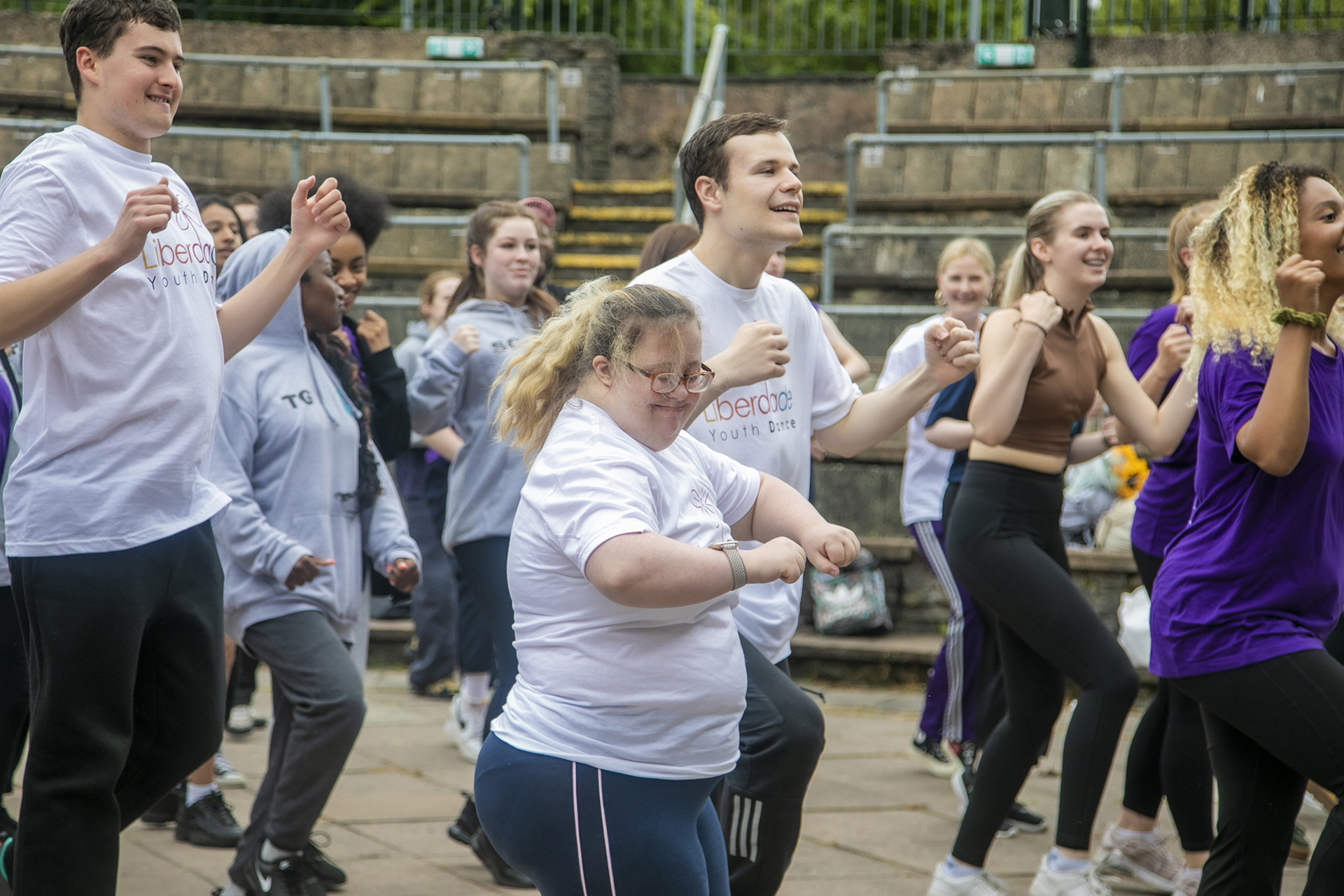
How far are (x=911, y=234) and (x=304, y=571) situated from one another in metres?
6.34

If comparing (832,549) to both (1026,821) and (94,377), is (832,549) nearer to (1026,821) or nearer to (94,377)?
(94,377)

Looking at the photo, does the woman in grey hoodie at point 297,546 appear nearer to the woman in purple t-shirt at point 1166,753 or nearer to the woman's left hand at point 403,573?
the woman's left hand at point 403,573

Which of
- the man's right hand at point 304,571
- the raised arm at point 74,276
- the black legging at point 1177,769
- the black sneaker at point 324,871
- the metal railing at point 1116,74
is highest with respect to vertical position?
the metal railing at point 1116,74

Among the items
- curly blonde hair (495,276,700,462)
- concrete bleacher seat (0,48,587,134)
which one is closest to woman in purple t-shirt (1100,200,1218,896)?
curly blonde hair (495,276,700,462)

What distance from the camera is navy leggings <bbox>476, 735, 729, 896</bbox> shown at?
6.60 feet

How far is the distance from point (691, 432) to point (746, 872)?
0.95m

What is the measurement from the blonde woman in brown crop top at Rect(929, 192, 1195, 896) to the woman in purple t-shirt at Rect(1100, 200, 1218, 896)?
141 mm

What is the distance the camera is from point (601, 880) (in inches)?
79.4

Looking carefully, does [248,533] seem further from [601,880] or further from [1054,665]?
[1054,665]

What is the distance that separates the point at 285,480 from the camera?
11.2 ft

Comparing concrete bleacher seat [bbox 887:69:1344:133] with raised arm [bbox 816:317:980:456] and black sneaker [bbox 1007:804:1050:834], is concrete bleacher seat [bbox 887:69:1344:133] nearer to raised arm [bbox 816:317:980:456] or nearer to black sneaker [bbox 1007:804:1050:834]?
black sneaker [bbox 1007:804:1050:834]

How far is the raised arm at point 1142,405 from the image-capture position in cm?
369

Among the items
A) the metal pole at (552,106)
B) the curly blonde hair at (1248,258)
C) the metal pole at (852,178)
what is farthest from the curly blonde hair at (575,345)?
the metal pole at (552,106)

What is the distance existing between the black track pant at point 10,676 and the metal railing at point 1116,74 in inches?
333
